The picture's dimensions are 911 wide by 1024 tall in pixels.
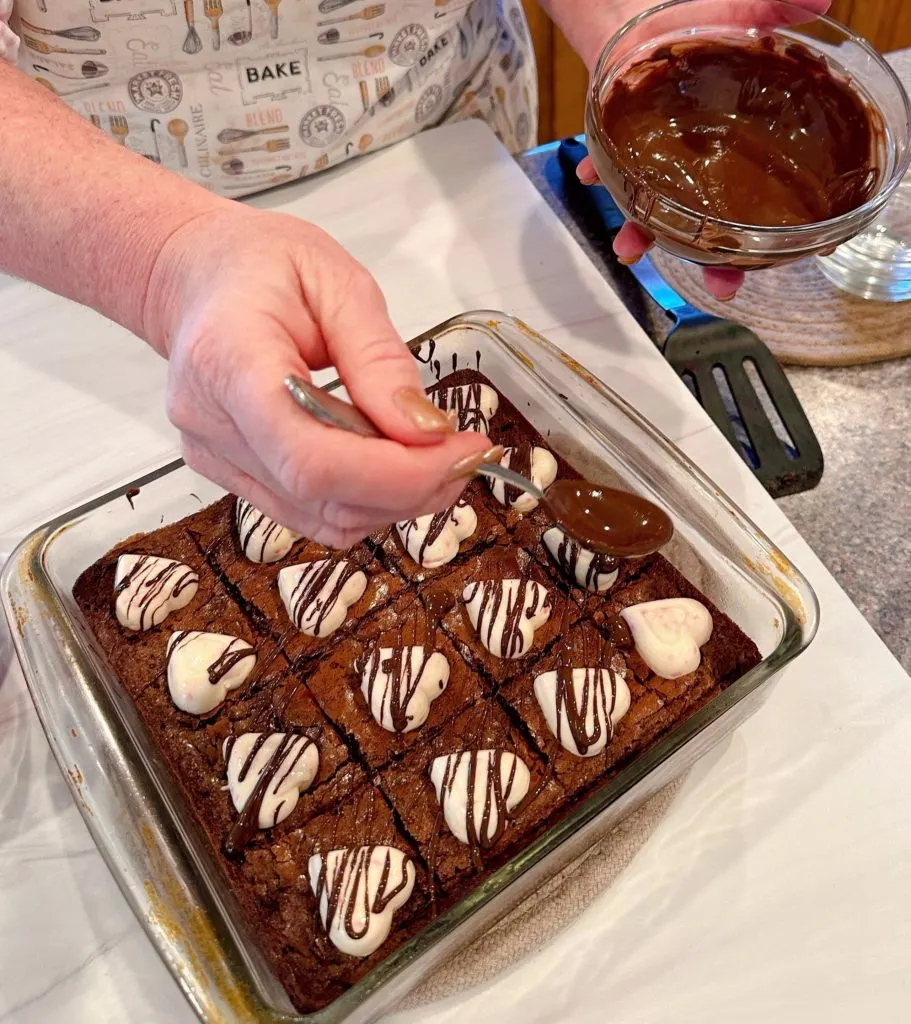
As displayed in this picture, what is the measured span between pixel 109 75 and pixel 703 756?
144 centimetres

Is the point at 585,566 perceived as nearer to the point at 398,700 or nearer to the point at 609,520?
the point at 609,520

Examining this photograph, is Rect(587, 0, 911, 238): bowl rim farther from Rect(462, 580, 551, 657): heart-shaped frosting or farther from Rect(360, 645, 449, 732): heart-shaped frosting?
Rect(360, 645, 449, 732): heart-shaped frosting

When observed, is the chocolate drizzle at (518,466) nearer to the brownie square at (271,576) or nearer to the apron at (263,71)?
the brownie square at (271,576)

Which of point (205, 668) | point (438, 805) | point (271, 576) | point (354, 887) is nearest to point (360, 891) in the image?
point (354, 887)

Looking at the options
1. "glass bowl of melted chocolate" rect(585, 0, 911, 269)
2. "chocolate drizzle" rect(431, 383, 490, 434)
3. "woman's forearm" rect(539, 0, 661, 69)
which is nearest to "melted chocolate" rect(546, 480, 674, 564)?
"chocolate drizzle" rect(431, 383, 490, 434)

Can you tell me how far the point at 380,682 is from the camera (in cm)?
115

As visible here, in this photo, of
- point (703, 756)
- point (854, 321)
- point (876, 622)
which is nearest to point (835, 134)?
point (854, 321)

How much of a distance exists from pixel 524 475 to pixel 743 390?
0.49 meters

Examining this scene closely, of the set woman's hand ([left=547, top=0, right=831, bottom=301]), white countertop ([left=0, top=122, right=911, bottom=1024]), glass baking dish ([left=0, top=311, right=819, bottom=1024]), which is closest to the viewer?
glass baking dish ([left=0, top=311, right=819, bottom=1024])

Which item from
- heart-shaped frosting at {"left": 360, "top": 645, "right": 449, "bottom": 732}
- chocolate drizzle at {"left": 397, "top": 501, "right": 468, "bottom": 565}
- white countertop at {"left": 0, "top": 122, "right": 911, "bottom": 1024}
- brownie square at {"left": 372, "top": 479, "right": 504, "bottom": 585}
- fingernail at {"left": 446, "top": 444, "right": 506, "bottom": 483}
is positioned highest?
fingernail at {"left": 446, "top": 444, "right": 506, "bottom": 483}

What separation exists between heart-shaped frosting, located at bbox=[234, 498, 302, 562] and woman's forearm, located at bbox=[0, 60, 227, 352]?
34 centimetres

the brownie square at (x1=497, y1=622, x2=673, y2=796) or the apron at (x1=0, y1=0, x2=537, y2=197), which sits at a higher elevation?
the apron at (x1=0, y1=0, x2=537, y2=197)

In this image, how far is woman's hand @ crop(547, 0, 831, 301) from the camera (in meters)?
1.28

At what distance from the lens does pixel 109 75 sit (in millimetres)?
1393
